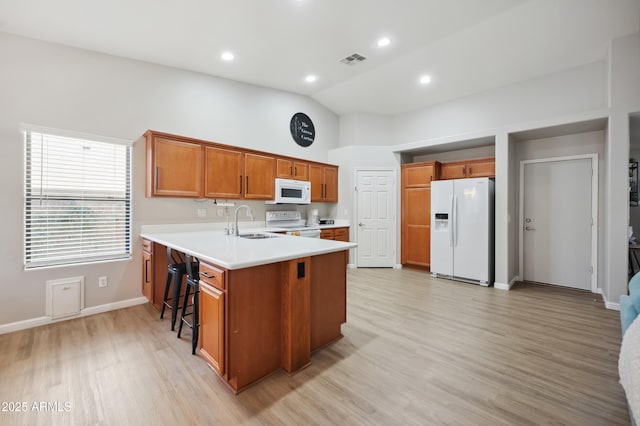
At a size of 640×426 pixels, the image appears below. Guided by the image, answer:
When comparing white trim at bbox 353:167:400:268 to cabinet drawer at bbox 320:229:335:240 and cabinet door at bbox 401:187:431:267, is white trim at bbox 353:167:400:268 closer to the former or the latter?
cabinet door at bbox 401:187:431:267

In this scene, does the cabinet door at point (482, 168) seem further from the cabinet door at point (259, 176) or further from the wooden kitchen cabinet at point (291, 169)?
the cabinet door at point (259, 176)

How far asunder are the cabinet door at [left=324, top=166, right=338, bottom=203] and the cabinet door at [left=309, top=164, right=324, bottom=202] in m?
0.12

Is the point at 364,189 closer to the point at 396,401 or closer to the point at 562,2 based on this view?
the point at 562,2

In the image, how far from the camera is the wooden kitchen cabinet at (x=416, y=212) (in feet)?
17.0

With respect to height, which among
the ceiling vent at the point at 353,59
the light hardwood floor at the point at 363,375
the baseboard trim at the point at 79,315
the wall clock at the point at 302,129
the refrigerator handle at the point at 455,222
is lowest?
the light hardwood floor at the point at 363,375

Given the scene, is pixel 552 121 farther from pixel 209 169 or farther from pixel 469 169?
pixel 209 169

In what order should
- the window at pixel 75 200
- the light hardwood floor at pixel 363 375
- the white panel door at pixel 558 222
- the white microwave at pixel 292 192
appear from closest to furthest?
the light hardwood floor at pixel 363 375
the window at pixel 75 200
the white panel door at pixel 558 222
the white microwave at pixel 292 192

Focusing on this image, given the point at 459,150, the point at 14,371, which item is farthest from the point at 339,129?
the point at 14,371

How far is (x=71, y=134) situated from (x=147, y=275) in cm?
177

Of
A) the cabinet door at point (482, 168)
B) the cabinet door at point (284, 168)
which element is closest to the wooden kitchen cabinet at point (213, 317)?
the cabinet door at point (284, 168)

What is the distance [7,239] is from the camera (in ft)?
8.84

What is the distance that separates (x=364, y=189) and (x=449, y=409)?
14.0 feet

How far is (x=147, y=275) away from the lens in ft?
10.9

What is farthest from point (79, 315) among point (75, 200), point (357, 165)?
point (357, 165)
